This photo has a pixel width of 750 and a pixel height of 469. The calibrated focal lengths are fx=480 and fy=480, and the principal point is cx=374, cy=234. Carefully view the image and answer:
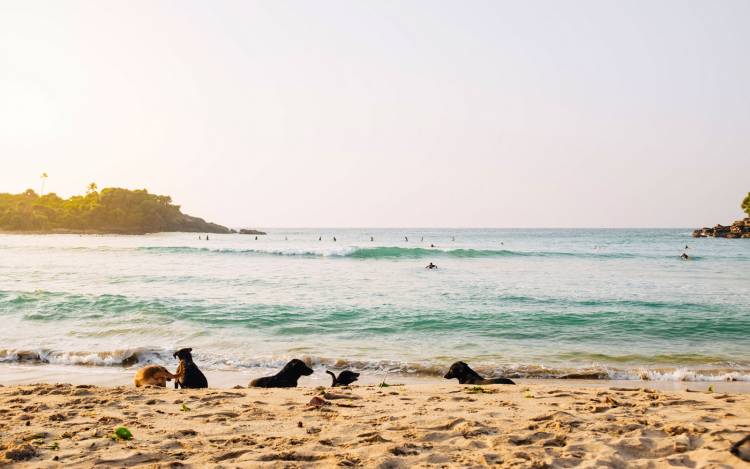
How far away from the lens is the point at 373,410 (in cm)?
597

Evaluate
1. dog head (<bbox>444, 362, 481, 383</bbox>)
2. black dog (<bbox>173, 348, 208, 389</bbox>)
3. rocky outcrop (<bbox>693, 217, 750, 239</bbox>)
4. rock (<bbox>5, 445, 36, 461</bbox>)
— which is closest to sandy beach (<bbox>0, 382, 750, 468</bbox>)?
rock (<bbox>5, 445, 36, 461</bbox>)

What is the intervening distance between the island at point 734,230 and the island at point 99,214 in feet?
379

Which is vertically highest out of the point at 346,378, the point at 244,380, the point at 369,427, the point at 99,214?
the point at 99,214

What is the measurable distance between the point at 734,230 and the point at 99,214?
12758cm

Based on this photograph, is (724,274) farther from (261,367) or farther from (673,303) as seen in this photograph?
(261,367)

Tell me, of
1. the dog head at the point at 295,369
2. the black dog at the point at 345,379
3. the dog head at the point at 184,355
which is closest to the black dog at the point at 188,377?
the dog head at the point at 184,355

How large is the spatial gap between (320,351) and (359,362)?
1.36 m

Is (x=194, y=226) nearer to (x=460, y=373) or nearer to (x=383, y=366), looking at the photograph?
(x=383, y=366)

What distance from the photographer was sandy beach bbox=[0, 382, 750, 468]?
4371 millimetres

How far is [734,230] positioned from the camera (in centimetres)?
8419

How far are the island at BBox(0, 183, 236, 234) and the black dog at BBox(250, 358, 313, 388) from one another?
Answer: 4041 inches

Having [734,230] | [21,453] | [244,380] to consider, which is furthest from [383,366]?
[734,230]

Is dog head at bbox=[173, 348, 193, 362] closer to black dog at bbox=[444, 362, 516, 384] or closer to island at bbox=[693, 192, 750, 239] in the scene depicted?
black dog at bbox=[444, 362, 516, 384]

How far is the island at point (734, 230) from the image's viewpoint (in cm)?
8275
